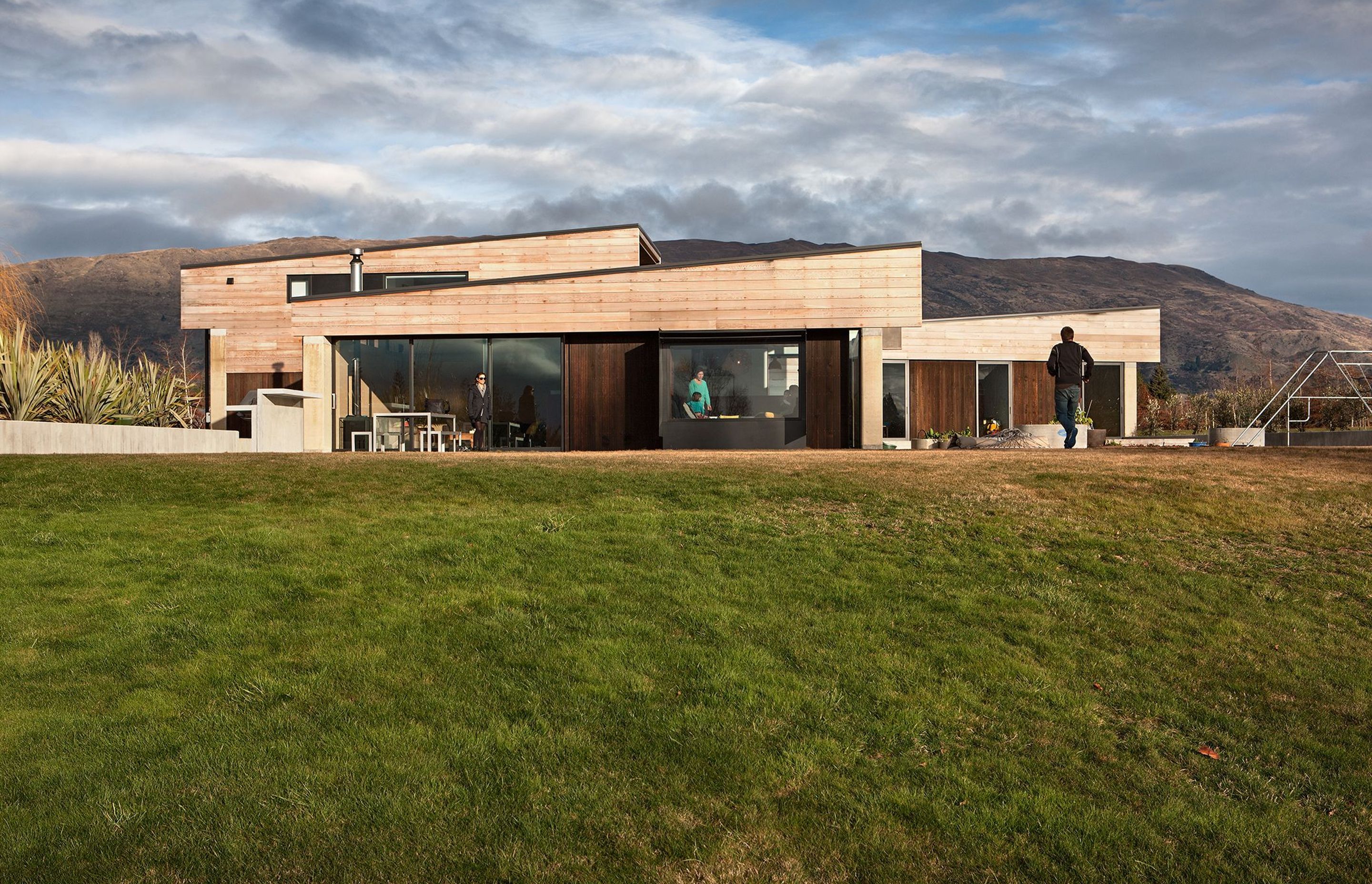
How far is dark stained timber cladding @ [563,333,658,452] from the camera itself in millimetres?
19406

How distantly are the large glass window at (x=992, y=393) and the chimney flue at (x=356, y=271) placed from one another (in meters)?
16.4

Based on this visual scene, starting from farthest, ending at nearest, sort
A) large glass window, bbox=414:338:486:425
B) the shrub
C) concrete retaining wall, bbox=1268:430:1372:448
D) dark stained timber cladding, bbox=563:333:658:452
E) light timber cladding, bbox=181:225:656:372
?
light timber cladding, bbox=181:225:656:372 → concrete retaining wall, bbox=1268:430:1372:448 → large glass window, bbox=414:338:486:425 → dark stained timber cladding, bbox=563:333:658:452 → the shrub

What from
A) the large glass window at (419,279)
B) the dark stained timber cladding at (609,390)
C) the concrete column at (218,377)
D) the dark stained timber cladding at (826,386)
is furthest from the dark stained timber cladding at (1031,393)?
the concrete column at (218,377)

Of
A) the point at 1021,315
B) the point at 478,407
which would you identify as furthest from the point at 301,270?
the point at 1021,315

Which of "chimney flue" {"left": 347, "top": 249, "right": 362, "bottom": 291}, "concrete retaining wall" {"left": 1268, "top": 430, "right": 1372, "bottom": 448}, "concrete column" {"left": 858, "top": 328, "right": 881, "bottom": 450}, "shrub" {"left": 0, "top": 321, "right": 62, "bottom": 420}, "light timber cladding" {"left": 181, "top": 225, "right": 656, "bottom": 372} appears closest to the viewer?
"shrub" {"left": 0, "top": 321, "right": 62, "bottom": 420}

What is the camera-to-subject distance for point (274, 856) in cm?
401

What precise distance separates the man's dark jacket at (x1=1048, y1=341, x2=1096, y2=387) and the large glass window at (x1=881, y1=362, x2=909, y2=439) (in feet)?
35.9

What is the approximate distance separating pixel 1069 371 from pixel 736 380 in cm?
600

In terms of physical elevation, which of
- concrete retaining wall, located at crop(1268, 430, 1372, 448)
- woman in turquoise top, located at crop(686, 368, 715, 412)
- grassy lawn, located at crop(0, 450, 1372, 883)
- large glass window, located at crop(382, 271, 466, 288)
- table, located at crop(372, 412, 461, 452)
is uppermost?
large glass window, located at crop(382, 271, 466, 288)

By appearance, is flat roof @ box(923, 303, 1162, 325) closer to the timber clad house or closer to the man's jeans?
the timber clad house

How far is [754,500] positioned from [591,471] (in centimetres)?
237

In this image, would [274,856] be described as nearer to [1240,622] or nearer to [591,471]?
[1240,622]

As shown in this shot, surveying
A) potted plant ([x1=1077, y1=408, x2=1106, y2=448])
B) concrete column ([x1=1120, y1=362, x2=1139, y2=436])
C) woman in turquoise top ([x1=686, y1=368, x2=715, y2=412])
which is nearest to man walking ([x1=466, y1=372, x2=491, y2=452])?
woman in turquoise top ([x1=686, y1=368, x2=715, y2=412])

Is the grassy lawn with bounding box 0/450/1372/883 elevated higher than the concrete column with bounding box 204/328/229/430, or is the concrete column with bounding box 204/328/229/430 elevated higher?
the concrete column with bounding box 204/328/229/430
